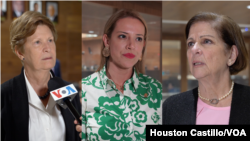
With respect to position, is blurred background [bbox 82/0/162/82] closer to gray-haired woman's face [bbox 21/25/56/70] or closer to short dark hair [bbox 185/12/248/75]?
short dark hair [bbox 185/12/248/75]

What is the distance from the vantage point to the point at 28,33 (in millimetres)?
1481

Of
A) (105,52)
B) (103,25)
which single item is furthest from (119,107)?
(103,25)

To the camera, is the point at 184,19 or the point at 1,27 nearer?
the point at 184,19

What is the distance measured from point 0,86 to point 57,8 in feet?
2.61

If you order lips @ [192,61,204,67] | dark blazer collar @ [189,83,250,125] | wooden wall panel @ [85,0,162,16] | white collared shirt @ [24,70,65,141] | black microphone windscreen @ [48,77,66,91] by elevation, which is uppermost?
wooden wall panel @ [85,0,162,16]

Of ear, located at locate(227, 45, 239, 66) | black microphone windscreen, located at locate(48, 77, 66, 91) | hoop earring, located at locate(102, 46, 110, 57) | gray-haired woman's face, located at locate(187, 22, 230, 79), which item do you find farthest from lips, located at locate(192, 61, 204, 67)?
black microphone windscreen, located at locate(48, 77, 66, 91)

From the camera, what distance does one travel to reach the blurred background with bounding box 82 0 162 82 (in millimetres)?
1311

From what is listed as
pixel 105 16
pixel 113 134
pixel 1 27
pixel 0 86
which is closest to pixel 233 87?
pixel 113 134

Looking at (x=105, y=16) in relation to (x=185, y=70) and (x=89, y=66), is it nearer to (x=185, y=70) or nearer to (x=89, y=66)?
(x=89, y=66)

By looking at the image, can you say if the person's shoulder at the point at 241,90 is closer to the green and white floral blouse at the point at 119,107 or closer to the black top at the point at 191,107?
the black top at the point at 191,107

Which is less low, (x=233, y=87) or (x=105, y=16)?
(x=105, y=16)

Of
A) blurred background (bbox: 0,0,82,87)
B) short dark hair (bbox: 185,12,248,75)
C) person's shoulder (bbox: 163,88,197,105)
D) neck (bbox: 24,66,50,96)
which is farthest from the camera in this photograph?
blurred background (bbox: 0,0,82,87)

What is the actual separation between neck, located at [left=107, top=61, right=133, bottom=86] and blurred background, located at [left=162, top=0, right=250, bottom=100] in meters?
0.23

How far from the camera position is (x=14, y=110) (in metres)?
1.45
